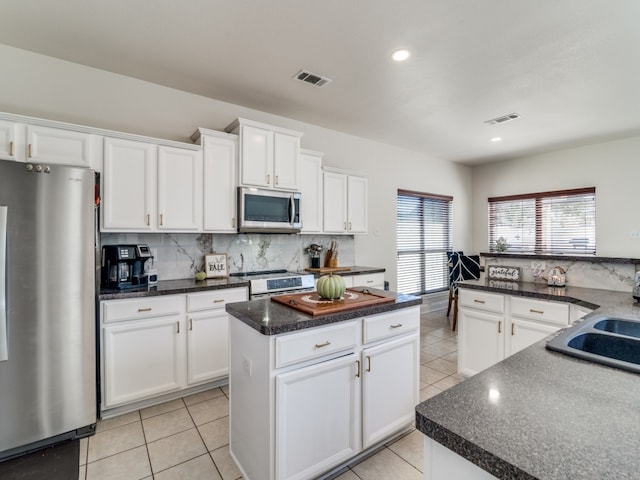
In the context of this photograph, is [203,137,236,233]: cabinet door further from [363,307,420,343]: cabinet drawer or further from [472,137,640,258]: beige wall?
[472,137,640,258]: beige wall

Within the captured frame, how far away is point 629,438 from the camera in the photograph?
670 millimetres

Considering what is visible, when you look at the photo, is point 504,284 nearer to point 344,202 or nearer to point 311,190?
point 344,202

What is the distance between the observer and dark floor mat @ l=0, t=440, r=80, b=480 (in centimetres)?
177

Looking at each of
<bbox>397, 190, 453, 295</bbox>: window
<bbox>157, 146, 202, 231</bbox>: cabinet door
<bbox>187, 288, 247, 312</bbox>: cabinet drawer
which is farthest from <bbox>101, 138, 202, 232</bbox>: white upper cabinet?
<bbox>397, 190, 453, 295</bbox>: window

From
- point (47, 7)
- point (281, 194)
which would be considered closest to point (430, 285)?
point (281, 194)

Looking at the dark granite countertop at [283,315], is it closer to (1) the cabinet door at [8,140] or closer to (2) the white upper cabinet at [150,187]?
(2) the white upper cabinet at [150,187]

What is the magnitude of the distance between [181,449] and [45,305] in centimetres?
124

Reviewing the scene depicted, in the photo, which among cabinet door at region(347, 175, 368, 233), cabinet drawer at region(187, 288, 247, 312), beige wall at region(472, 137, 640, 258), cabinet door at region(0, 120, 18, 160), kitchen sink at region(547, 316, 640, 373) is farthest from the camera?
beige wall at region(472, 137, 640, 258)

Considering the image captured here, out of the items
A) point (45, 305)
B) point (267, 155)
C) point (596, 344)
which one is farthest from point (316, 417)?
point (267, 155)

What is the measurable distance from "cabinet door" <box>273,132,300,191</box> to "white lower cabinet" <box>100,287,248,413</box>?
1.23m

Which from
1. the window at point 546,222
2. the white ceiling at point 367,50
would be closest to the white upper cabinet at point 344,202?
the white ceiling at point 367,50

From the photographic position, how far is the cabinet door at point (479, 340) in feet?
8.83

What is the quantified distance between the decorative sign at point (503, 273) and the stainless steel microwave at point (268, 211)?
2000 millimetres

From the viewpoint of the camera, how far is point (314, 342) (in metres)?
1.59
